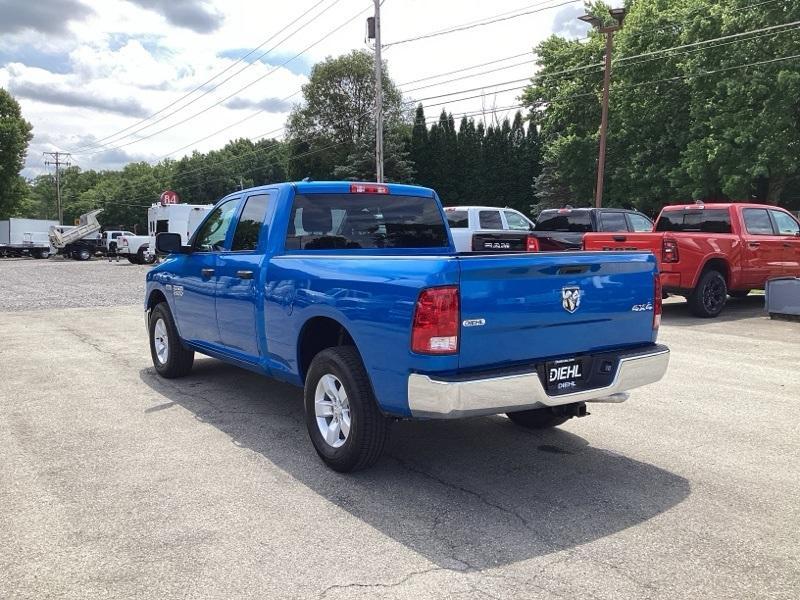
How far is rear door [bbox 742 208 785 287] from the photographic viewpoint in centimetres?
1238

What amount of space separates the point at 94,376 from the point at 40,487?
11.5 ft

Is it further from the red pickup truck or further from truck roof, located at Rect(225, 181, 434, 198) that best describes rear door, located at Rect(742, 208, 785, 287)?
truck roof, located at Rect(225, 181, 434, 198)

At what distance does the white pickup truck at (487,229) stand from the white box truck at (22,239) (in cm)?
3972

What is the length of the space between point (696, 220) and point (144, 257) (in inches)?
1196

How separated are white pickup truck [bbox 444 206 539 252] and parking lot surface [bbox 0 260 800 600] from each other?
951cm

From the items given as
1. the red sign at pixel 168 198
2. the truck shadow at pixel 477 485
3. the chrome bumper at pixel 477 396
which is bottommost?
the truck shadow at pixel 477 485

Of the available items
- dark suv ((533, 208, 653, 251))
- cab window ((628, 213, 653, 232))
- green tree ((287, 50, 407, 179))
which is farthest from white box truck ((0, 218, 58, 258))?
cab window ((628, 213, 653, 232))

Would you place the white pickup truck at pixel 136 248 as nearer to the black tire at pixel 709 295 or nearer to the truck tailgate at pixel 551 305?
the black tire at pixel 709 295

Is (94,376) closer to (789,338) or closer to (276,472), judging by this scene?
(276,472)

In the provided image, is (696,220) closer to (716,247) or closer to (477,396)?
(716,247)

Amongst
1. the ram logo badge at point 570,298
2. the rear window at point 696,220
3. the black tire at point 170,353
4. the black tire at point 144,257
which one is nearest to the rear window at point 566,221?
the rear window at point 696,220

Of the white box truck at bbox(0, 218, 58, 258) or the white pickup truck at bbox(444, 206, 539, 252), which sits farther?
the white box truck at bbox(0, 218, 58, 258)

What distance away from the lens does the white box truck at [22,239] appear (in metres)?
47.8

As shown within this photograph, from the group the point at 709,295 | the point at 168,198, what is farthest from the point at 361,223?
the point at 168,198
